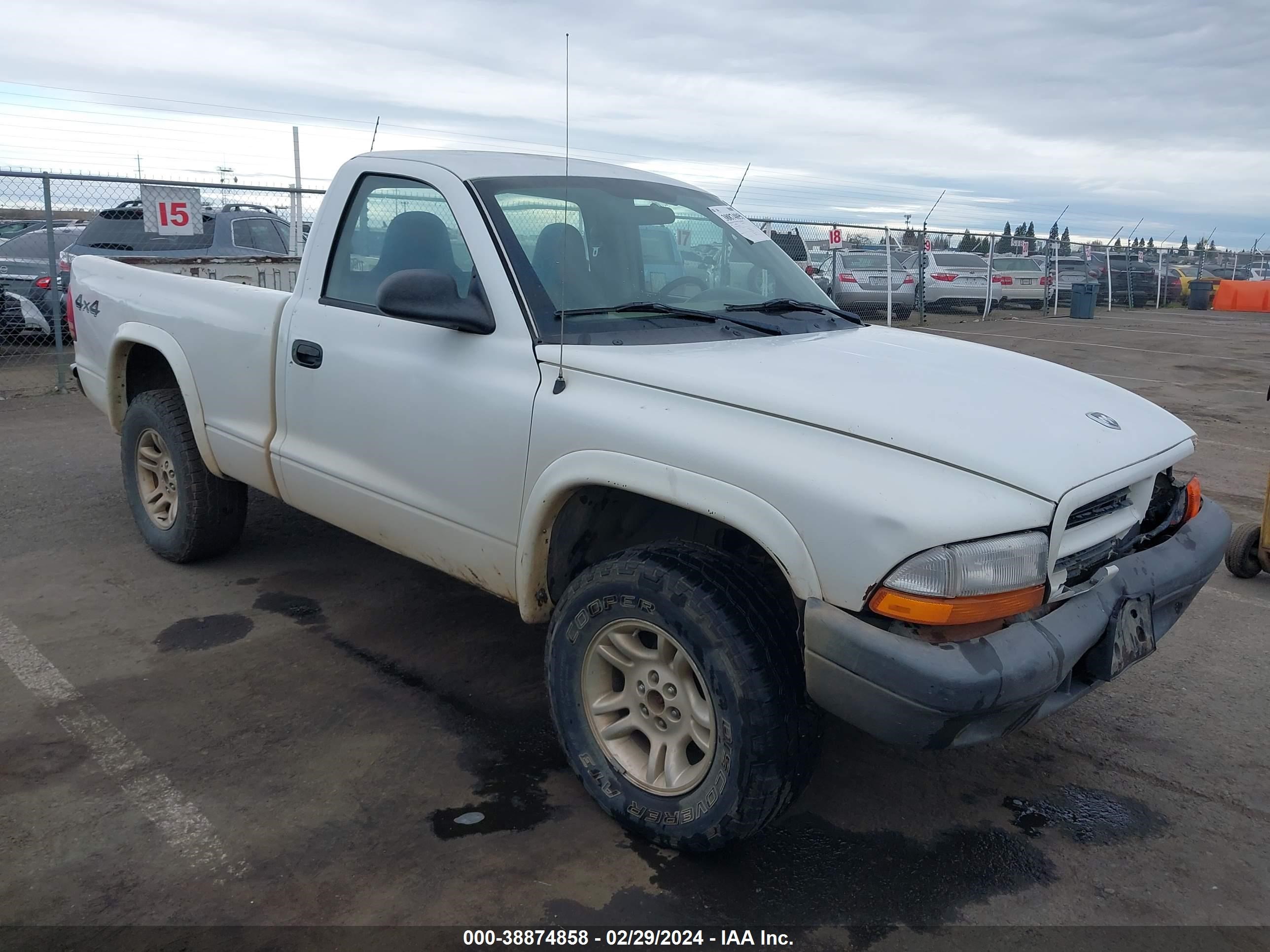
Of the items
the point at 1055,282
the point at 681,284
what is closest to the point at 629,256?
the point at 681,284

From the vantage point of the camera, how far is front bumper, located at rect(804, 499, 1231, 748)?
7.78 ft

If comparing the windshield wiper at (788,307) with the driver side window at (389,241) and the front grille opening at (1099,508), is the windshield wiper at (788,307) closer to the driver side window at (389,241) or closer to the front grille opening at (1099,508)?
the driver side window at (389,241)

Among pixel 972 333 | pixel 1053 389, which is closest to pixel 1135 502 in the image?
pixel 1053 389

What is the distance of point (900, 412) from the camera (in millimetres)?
2676

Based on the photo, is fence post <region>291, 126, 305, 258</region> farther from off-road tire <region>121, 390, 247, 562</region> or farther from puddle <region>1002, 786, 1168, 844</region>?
puddle <region>1002, 786, 1168, 844</region>

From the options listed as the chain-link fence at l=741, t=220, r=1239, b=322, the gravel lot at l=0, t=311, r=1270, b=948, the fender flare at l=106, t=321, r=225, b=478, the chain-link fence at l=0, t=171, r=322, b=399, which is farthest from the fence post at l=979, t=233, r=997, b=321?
the fender flare at l=106, t=321, r=225, b=478

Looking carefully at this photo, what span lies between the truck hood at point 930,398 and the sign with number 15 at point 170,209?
25.9 feet

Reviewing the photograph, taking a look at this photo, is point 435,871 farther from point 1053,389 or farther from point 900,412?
point 1053,389

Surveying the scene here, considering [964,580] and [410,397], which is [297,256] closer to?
[410,397]

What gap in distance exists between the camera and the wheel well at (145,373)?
5.14 meters

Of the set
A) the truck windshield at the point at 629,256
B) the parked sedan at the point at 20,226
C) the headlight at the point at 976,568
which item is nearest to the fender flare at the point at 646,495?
the headlight at the point at 976,568

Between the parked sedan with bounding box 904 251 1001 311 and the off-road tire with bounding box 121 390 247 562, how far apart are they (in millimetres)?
18726

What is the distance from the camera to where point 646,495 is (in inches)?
113

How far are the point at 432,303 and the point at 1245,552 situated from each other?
452 centimetres
